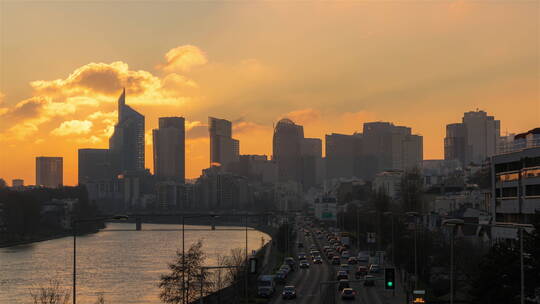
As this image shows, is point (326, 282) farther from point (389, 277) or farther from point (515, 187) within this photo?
point (515, 187)

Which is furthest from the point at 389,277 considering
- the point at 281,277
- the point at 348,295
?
the point at 281,277

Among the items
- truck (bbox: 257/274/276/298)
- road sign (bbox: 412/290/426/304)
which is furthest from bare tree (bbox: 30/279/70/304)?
road sign (bbox: 412/290/426/304)

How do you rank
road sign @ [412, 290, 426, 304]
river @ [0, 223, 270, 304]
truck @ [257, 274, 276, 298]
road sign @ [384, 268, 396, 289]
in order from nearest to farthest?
road sign @ [384, 268, 396, 289]
road sign @ [412, 290, 426, 304]
truck @ [257, 274, 276, 298]
river @ [0, 223, 270, 304]

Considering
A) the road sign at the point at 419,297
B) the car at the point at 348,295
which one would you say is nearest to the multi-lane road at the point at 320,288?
the car at the point at 348,295

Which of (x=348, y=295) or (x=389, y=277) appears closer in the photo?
(x=389, y=277)

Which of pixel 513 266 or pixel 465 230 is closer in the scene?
pixel 513 266

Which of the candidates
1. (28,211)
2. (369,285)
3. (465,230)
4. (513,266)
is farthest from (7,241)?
(513,266)

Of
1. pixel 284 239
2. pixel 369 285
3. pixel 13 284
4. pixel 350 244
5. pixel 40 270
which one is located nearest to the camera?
pixel 369 285

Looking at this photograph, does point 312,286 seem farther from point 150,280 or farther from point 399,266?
point 150,280

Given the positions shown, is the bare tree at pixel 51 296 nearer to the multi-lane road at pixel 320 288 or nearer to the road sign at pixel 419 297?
the multi-lane road at pixel 320 288

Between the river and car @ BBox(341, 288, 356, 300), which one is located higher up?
car @ BBox(341, 288, 356, 300)

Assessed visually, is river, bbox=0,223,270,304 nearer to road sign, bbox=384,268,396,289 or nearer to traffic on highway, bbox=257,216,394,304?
traffic on highway, bbox=257,216,394,304
